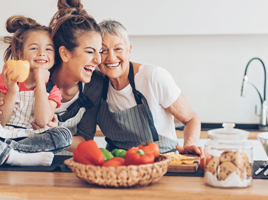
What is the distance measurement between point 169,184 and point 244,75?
204cm

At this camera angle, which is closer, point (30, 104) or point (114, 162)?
point (114, 162)

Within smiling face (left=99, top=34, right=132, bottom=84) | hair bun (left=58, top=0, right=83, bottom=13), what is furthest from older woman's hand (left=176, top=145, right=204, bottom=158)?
hair bun (left=58, top=0, right=83, bottom=13)

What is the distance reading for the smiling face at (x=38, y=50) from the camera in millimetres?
1712

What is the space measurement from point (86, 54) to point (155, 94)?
1.40 feet

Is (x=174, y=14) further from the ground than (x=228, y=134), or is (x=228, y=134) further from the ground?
(x=174, y=14)

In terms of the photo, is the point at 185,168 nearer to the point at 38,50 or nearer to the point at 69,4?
the point at 38,50

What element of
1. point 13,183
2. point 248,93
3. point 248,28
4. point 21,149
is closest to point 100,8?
point 248,28

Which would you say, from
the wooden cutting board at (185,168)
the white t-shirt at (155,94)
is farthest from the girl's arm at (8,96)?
the wooden cutting board at (185,168)

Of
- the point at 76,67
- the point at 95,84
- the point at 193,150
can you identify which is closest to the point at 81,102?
the point at 95,84

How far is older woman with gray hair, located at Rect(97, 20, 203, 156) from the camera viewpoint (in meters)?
1.86

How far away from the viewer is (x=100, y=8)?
282 centimetres

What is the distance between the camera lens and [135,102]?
1.95 m

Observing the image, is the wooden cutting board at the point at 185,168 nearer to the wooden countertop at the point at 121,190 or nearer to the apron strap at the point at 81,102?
the wooden countertop at the point at 121,190

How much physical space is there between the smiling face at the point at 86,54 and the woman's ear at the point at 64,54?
26 millimetres
